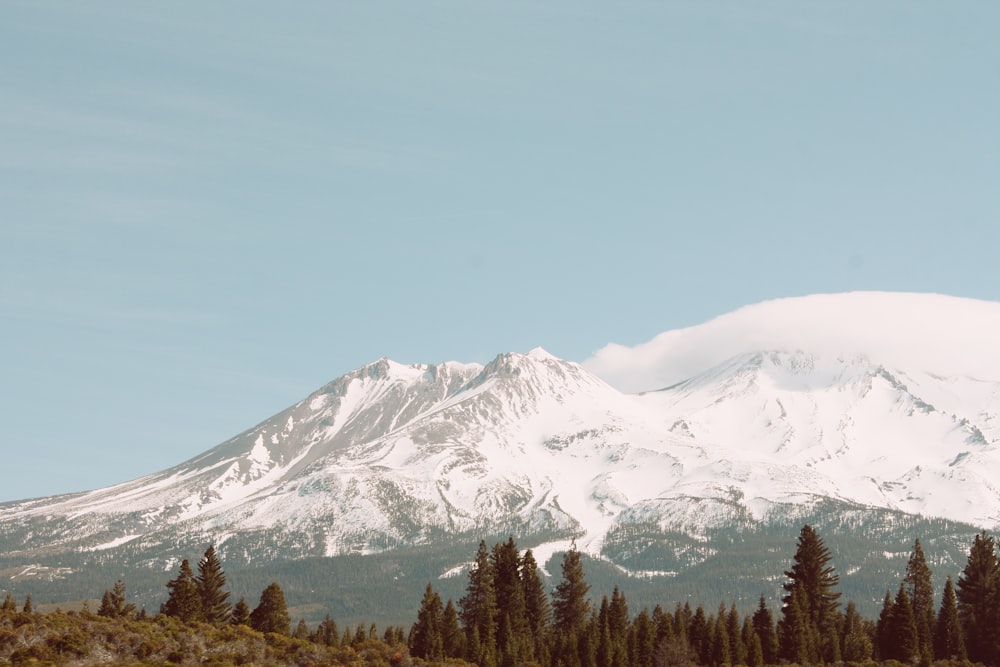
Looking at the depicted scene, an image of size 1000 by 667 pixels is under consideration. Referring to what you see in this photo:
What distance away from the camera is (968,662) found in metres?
118

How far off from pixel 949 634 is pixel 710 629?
83.7ft

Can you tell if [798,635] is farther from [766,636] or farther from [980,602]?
[980,602]

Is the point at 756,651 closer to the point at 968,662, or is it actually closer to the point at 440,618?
the point at 968,662

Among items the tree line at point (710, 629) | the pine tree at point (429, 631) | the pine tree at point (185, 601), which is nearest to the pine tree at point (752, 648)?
the tree line at point (710, 629)

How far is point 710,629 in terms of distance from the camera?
141000 mm

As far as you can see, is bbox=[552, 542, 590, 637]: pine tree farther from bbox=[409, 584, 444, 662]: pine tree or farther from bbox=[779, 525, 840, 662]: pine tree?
bbox=[779, 525, 840, 662]: pine tree

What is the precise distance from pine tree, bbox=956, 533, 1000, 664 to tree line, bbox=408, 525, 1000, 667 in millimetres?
105

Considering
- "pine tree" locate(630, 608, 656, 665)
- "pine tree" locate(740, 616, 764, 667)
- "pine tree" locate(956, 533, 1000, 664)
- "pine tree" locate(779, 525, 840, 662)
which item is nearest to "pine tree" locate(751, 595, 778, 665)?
"pine tree" locate(740, 616, 764, 667)

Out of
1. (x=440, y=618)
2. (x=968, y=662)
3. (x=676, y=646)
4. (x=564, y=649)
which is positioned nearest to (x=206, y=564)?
(x=440, y=618)

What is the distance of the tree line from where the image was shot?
408ft

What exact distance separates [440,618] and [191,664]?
7939 cm

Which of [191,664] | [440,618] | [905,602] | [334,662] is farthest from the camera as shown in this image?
[440,618]

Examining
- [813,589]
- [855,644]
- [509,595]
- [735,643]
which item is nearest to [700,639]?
[735,643]

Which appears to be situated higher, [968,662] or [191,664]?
→ [191,664]
